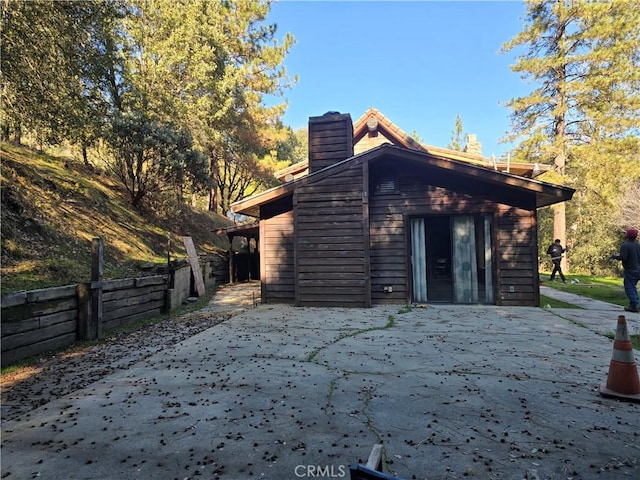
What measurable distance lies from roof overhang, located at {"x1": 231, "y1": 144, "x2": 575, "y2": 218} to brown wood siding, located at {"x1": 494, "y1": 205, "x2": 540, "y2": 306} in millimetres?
508

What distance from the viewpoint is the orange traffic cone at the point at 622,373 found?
3.22 metres

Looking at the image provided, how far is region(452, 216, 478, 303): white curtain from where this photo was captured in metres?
8.99

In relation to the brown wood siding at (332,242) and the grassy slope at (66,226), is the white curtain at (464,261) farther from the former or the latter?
the grassy slope at (66,226)

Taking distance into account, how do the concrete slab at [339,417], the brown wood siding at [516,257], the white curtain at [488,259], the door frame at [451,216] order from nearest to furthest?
the concrete slab at [339,417] → the brown wood siding at [516,257] → the door frame at [451,216] → the white curtain at [488,259]

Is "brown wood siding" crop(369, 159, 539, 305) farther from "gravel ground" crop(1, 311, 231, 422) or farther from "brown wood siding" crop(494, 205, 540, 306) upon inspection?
"gravel ground" crop(1, 311, 231, 422)

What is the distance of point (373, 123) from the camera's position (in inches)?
571

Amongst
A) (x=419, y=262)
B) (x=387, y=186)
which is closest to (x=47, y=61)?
(x=387, y=186)

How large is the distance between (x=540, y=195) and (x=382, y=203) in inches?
143

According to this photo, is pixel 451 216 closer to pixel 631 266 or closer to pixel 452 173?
pixel 452 173

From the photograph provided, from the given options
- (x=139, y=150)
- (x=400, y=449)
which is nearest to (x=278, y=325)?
(x=400, y=449)

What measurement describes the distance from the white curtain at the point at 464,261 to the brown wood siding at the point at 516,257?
546mm

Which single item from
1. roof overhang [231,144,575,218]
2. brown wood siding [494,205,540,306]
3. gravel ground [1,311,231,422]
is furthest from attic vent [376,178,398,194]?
gravel ground [1,311,231,422]

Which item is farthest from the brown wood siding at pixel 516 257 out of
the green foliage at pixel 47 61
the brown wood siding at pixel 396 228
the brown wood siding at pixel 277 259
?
the green foliage at pixel 47 61

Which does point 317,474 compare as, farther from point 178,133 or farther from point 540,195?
point 178,133
